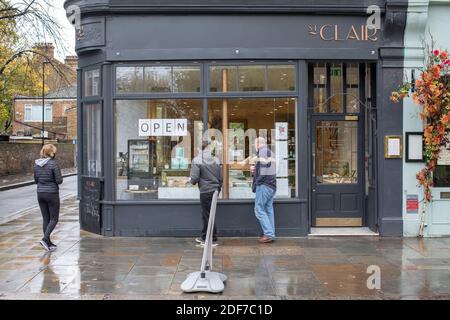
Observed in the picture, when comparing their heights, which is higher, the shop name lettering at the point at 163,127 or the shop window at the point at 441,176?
the shop name lettering at the point at 163,127

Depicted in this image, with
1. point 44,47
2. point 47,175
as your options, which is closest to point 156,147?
point 47,175

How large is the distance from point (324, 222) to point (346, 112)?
234cm

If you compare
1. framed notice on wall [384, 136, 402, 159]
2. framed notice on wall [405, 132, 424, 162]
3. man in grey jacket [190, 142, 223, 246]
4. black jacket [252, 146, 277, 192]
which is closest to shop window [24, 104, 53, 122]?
man in grey jacket [190, 142, 223, 246]

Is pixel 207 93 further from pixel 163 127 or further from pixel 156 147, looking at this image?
pixel 156 147

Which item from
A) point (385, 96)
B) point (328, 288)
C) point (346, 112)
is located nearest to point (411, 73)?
point (385, 96)

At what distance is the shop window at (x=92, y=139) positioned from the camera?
11.5m

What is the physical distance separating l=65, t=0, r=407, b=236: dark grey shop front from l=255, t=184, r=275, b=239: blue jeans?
0.61 meters

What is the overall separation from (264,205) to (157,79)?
3.28 meters

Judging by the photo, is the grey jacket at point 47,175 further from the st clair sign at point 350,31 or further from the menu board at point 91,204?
the st clair sign at point 350,31

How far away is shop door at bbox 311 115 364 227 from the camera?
38.2ft

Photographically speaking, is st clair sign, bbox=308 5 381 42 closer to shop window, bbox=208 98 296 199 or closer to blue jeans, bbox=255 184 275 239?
shop window, bbox=208 98 296 199

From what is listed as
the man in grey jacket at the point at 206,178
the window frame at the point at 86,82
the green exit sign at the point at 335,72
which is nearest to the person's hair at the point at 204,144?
the man in grey jacket at the point at 206,178

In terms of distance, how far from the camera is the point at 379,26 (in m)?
10.9

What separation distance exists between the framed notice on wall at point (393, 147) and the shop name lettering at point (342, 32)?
6.46ft
